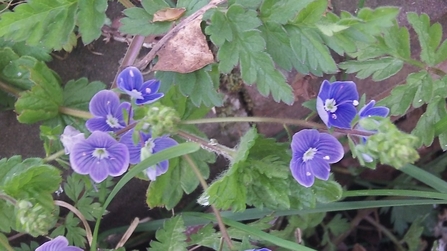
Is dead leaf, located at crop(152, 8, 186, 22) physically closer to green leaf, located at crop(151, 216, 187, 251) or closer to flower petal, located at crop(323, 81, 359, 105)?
flower petal, located at crop(323, 81, 359, 105)

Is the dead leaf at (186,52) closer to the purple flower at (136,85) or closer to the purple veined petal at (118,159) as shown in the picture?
the purple flower at (136,85)

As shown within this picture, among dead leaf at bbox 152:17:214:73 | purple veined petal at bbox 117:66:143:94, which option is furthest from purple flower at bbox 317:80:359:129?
purple veined petal at bbox 117:66:143:94

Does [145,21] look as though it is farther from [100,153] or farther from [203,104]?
[100,153]

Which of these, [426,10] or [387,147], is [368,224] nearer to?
[426,10]

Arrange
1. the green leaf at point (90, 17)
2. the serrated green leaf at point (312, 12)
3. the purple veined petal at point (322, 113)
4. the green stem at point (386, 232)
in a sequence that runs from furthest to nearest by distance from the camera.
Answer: the green stem at point (386, 232)
the green leaf at point (90, 17)
the serrated green leaf at point (312, 12)
the purple veined petal at point (322, 113)

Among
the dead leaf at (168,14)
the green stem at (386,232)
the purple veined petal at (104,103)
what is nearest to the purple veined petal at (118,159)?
the purple veined petal at (104,103)
